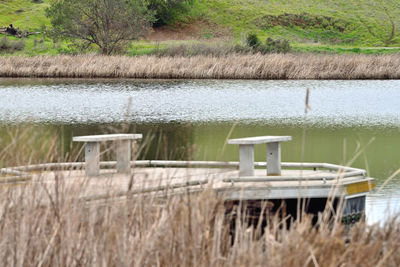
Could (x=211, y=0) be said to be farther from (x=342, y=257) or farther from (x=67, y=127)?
(x=342, y=257)

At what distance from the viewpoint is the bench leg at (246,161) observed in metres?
8.07

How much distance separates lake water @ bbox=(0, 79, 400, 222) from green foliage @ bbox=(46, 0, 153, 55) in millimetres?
10090

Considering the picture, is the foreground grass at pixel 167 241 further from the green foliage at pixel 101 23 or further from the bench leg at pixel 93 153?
the green foliage at pixel 101 23

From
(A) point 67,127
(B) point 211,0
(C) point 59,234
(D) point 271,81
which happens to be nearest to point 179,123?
(A) point 67,127

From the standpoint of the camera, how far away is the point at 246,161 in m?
8.12

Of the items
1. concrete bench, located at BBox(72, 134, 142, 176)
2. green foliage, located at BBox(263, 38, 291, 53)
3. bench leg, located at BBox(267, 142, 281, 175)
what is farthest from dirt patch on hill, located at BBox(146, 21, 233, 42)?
bench leg, located at BBox(267, 142, 281, 175)

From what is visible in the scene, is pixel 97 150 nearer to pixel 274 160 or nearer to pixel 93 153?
pixel 93 153

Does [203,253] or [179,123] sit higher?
[203,253]

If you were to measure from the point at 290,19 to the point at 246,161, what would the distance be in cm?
5421

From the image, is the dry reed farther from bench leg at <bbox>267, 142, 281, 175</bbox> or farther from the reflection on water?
the reflection on water

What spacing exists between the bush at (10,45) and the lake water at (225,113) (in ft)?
44.4

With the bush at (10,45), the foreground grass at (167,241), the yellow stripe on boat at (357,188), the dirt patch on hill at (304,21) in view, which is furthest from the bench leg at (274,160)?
the dirt patch on hill at (304,21)

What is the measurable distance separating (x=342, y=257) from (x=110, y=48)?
3844cm

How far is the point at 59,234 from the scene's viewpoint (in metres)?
4.21
